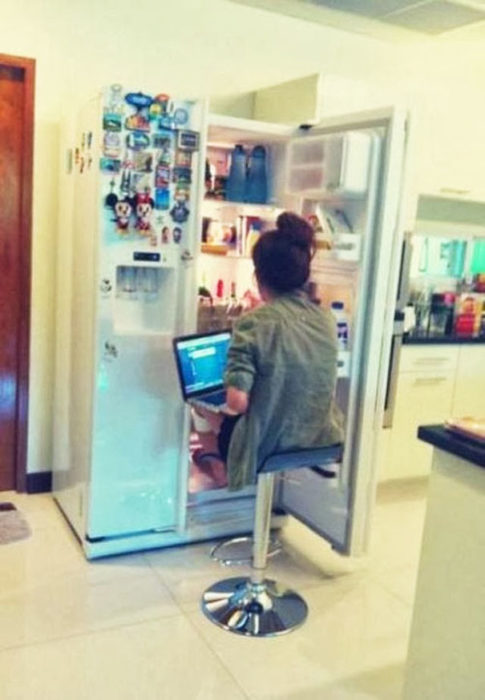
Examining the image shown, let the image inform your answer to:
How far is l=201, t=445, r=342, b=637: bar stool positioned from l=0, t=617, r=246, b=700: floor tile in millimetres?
181

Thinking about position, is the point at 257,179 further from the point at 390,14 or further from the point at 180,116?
the point at 390,14

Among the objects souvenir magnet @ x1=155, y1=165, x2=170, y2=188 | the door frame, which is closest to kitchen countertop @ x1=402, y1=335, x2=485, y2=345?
souvenir magnet @ x1=155, y1=165, x2=170, y2=188

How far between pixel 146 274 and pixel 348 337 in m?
0.88

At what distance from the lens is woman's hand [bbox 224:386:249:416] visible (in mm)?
2146

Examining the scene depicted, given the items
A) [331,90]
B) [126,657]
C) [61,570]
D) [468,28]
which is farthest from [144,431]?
[468,28]

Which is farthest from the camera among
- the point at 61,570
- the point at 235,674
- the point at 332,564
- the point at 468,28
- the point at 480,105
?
the point at 480,105

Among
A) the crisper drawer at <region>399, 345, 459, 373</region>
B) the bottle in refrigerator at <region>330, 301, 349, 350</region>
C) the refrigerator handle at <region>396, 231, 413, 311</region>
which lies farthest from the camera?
the crisper drawer at <region>399, 345, 459, 373</region>

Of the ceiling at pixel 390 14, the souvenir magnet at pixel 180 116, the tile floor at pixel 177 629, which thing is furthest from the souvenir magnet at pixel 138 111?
the tile floor at pixel 177 629

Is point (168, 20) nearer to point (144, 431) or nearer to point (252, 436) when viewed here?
point (144, 431)

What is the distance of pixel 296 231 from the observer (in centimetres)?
230

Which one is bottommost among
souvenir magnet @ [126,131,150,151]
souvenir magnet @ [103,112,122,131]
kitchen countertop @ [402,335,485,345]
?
kitchen countertop @ [402,335,485,345]

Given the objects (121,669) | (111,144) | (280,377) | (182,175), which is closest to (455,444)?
(280,377)

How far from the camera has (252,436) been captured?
2.23 meters

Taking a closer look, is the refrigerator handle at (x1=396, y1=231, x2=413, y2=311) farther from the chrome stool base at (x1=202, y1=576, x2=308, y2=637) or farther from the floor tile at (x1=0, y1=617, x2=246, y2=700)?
the floor tile at (x1=0, y1=617, x2=246, y2=700)
